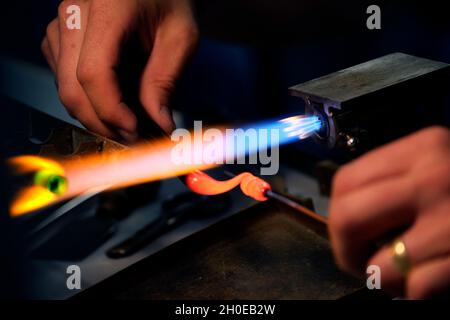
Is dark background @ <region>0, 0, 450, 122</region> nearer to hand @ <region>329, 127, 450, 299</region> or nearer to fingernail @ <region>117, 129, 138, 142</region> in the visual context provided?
fingernail @ <region>117, 129, 138, 142</region>

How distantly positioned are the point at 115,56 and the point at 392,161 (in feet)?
2.56

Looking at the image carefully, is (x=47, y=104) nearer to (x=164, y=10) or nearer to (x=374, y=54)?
(x=164, y=10)

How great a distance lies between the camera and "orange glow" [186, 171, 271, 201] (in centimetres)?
102

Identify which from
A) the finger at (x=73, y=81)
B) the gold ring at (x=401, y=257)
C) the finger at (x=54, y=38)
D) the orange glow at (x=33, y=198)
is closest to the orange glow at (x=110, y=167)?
the orange glow at (x=33, y=198)

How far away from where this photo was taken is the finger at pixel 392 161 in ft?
2.50

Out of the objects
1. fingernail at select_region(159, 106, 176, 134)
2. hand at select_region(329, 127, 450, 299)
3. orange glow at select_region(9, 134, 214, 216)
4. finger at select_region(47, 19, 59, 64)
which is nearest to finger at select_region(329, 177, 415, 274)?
hand at select_region(329, 127, 450, 299)

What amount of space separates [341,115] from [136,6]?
2.09 feet

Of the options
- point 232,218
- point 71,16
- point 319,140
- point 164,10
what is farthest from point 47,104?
point 319,140

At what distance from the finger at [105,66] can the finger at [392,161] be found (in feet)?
2.11

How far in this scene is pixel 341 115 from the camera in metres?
0.98

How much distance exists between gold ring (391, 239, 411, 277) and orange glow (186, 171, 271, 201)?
0.98ft

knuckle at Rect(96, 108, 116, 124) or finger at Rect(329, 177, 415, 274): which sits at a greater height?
knuckle at Rect(96, 108, 116, 124)

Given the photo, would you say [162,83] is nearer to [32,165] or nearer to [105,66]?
[105,66]

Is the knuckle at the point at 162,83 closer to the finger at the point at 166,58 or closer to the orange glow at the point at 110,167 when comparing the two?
the finger at the point at 166,58
